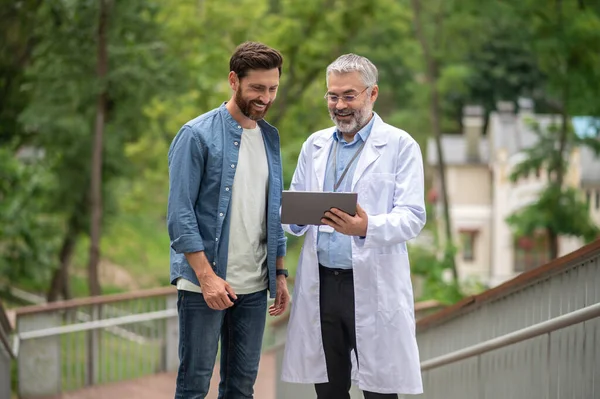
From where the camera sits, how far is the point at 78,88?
15.6 meters

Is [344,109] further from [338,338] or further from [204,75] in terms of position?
[204,75]

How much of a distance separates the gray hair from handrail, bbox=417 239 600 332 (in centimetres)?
99

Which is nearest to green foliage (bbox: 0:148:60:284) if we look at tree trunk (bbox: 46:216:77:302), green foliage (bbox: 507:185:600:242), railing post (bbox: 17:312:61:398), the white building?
tree trunk (bbox: 46:216:77:302)

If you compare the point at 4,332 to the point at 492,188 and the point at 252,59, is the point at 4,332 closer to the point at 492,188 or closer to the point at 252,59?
the point at 252,59

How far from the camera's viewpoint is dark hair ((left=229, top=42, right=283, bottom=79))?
127 inches

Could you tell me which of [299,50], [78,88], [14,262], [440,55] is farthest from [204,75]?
[440,55]

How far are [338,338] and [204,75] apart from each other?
15.8 metres

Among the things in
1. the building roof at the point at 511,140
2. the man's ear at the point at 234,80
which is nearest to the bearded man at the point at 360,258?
the man's ear at the point at 234,80

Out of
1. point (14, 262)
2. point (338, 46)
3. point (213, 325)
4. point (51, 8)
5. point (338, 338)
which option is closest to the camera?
point (213, 325)

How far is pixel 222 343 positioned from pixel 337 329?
438 millimetres

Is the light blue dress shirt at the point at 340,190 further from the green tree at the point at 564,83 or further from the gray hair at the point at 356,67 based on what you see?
the green tree at the point at 564,83

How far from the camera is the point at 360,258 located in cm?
340

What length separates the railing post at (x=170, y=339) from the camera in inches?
396

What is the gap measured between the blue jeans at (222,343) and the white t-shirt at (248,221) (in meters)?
0.07
